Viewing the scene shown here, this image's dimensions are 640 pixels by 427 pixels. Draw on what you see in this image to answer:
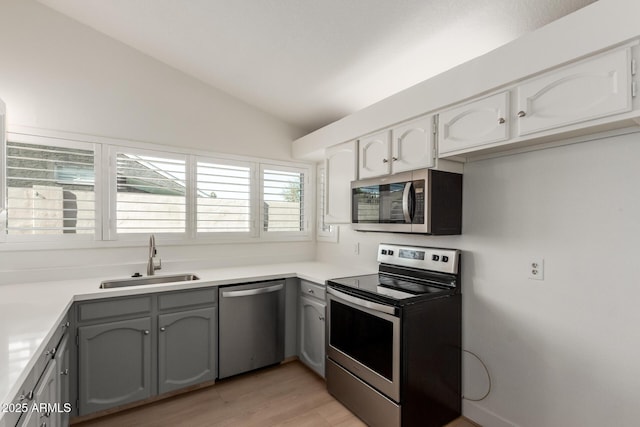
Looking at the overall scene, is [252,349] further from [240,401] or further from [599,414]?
[599,414]

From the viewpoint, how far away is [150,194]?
8.98 ft

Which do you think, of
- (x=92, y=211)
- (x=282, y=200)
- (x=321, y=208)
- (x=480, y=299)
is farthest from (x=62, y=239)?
(x=480, y=299)

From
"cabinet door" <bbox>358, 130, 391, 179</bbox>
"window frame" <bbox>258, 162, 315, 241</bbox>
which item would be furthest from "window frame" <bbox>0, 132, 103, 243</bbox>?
"cabinet door" <bbox>358, 130, 391, 179</bbox>

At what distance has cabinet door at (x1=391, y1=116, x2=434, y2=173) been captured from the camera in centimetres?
200

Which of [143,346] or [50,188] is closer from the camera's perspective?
[143,346]

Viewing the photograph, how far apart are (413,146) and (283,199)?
175 centimetres

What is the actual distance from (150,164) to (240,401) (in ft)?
6.71

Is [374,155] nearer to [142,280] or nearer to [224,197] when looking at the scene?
[224,197]

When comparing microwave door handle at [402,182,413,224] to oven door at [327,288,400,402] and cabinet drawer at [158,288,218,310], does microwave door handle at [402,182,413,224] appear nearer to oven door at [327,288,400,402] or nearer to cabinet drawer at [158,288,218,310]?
oven door at [327,288,400,402]

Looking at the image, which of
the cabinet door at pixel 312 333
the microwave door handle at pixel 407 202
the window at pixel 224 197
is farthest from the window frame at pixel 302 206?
the microwave door handle at pixel 407 202

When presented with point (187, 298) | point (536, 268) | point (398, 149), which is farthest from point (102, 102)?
point (536, 268)

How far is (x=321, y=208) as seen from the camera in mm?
3645

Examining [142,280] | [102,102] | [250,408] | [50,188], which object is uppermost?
[102,102]

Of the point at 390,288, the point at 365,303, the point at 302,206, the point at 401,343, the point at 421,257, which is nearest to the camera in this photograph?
the point at 401,343
